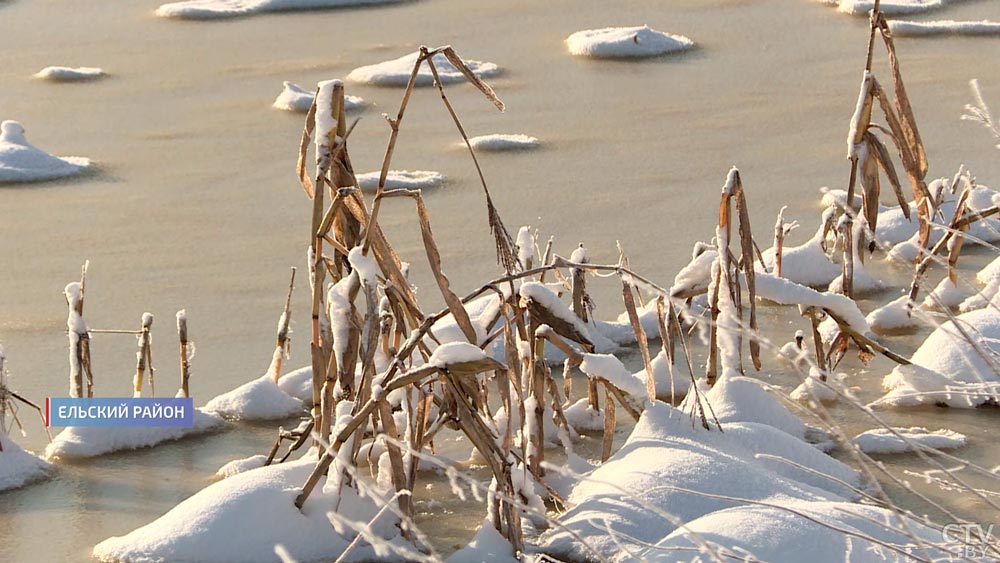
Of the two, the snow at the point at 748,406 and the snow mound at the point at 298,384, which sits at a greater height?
the snow at the point at 748,406

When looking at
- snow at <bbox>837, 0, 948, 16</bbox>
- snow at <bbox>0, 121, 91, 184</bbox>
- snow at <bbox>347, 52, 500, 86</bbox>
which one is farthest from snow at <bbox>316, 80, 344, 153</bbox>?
snow at <bbox>837, 0, 948, 16</bbox>

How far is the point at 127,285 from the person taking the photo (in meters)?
3.77

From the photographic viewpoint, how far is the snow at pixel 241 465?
2678 mm

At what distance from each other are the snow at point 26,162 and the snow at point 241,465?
2285 mm

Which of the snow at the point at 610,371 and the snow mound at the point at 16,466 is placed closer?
the snow at the point at 610,371

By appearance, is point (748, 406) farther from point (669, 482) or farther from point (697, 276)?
point (669, 482)

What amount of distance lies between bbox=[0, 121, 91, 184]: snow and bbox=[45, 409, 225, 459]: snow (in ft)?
6.70

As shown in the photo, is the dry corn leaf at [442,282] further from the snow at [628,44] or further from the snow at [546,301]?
the snow at [628,44]

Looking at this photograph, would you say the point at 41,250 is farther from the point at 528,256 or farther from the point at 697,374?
the point at 697,374

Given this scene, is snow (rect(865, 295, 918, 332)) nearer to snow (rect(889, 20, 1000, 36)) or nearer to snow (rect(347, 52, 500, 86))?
snow (rect(347, 52, 500, 86))

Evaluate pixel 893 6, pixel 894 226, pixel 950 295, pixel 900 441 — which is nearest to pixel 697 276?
pixel 900 441

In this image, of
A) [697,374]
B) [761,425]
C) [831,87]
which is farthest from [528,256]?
[831,87]

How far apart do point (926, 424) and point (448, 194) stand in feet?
6.37

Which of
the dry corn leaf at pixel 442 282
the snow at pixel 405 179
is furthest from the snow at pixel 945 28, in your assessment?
the dry corn leaf at pixel 442 282
